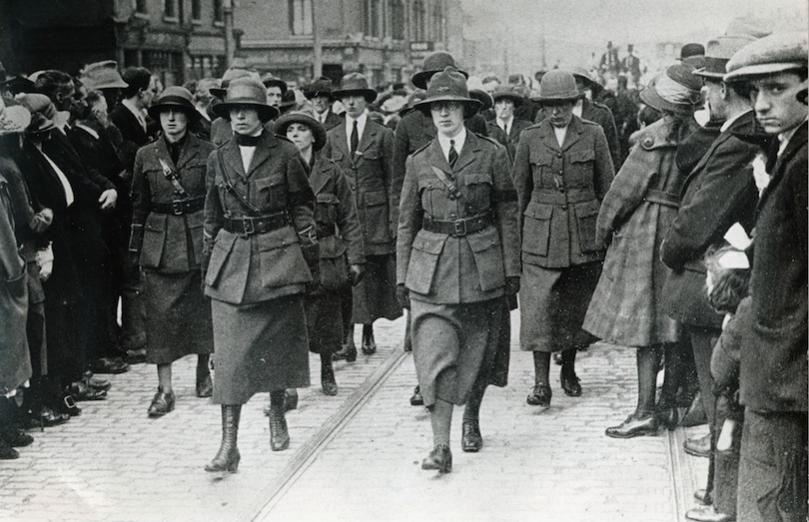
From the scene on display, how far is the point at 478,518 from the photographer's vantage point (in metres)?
5.92

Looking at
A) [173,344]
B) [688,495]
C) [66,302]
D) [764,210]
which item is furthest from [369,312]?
[764,210]

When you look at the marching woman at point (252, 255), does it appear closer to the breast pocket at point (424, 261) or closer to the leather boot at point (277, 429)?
the leather boot at point (277, 429)

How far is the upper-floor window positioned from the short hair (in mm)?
11746

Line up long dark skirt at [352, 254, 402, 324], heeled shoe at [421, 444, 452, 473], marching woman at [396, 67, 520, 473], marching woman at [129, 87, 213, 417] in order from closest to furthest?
heeled shoe at [421, 444, 452, 473], marching woman at [396, 67, 520, 473], marching woman at [129, 87, 213, 417], long dark skirt at [352, 254, 402, 324]

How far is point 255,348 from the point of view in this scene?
7.00m

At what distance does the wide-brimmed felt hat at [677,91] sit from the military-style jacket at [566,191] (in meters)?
1.32

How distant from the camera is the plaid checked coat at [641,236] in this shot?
7.28m

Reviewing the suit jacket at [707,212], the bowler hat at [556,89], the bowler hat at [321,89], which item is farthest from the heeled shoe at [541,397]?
the bowler hat at [321,89]

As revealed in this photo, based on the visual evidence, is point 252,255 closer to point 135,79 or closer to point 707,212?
point 707,212

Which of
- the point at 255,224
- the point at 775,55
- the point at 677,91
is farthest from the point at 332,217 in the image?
the point at 775,55

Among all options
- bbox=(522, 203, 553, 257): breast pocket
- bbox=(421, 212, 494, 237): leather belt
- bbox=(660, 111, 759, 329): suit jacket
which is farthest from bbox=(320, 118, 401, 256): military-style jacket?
bbox=(660, 111, 759, 329): suit jacket

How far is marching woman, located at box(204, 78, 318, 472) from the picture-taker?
22.7ft

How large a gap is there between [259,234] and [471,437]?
1.84 m

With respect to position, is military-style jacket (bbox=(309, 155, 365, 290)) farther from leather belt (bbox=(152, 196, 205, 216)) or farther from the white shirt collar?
the white shirt collar
